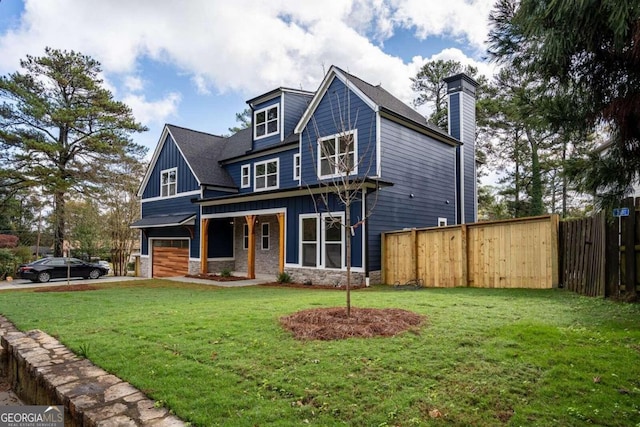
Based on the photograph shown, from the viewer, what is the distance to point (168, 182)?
20.5 m

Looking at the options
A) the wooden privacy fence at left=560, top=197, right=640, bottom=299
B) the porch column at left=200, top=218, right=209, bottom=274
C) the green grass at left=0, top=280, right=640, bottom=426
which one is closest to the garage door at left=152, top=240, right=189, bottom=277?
the porch column at left=200, top=218, right=209, bottom=274

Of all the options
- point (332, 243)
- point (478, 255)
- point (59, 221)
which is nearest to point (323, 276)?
point (332, 243)

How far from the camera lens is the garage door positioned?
1923 centimetres

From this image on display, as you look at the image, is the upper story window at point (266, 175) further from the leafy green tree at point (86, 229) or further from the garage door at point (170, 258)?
the leafy green tree at point (86, 229)

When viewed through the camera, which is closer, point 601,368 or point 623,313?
point 601,368

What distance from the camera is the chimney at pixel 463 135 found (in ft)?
56.1

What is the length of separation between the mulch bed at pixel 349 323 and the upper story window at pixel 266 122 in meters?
12.7

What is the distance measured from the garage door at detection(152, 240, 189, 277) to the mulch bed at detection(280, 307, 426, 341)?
1458 cm

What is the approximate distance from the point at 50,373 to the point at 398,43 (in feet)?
45.9

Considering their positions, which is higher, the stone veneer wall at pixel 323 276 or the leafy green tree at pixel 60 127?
the leafy green tree at pixel 60 127

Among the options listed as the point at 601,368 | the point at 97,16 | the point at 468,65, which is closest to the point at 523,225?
the point at 601,368

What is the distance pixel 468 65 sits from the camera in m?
26.8

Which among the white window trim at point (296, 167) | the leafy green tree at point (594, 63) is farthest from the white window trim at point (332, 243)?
the leafy green tree at point (594, 63)

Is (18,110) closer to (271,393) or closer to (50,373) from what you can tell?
(50,373)
